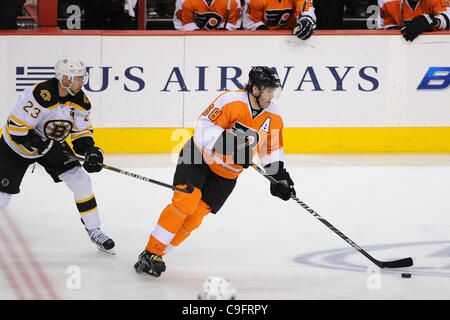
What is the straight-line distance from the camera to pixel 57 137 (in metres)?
4.68

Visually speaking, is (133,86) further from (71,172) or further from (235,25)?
(71,172)

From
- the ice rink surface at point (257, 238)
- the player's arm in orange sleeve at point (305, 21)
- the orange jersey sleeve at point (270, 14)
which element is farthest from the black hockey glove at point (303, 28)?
the ice rink surface at point (257, 238)

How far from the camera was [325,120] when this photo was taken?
7402mm

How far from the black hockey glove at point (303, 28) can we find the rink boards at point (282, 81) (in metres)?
0.12

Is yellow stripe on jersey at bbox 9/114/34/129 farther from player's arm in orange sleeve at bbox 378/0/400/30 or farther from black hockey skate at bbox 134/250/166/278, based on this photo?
player's arm in orange sleeve at bbox 378/0/400/30

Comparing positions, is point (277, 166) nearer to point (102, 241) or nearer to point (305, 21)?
point (102, 241)

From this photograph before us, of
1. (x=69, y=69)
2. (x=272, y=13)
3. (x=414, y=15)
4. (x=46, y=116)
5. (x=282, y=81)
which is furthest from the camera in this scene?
(x=414, y=15)

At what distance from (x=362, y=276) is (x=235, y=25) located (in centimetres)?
368

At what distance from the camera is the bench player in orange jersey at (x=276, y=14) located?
23.9 ft

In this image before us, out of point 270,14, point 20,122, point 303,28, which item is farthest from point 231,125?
point 270,14

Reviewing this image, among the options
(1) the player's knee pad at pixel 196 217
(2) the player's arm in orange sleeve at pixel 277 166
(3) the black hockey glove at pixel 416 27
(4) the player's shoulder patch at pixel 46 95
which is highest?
(3) the black hockey glove at pixel 416 27

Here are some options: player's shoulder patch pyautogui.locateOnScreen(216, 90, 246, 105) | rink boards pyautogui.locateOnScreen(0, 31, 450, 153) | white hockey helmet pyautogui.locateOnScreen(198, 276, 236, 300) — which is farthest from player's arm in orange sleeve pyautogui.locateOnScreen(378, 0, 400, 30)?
white hockey helmet pyautogui.locateOnScreen(198, 276, 236, 300)

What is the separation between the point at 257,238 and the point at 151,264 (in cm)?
101

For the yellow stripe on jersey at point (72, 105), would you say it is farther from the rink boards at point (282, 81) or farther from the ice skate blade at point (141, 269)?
the rink boards at point (282, 81)
